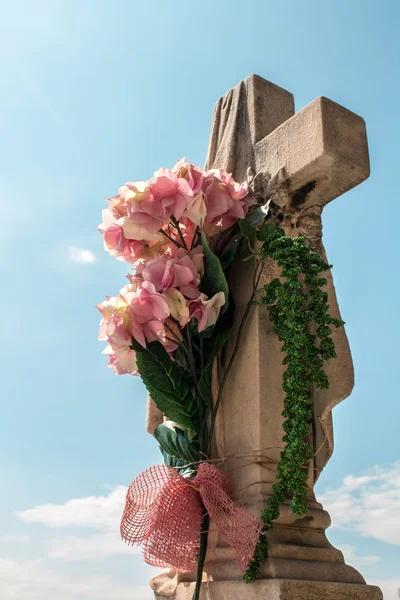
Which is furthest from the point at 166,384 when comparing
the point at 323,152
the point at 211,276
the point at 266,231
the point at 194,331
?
the point at 323,152

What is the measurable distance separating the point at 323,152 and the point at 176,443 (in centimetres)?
113

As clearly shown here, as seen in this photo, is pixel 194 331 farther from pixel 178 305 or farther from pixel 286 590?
pixel 286 590

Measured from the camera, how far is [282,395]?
2307 mm

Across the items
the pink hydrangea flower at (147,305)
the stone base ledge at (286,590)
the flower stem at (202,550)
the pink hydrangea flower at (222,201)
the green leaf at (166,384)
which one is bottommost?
the stone base ledge at (286,590)

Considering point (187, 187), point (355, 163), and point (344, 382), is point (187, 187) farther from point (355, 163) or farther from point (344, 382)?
point (344, 382)

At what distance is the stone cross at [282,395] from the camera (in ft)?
6.70

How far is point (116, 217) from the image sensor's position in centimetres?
237

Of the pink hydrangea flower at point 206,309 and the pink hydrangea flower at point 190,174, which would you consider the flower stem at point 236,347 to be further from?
the pink hydrangea flower at point 190,174

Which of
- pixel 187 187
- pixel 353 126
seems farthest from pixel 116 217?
pixel 353 126

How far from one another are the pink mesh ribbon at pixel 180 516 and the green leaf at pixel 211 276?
57cm

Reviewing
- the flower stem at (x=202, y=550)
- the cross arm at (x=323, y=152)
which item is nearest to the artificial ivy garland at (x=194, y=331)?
the flower stem at (x=202, y=550)

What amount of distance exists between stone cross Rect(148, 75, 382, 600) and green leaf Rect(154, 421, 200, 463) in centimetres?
12

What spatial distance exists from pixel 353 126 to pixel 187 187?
646 mm

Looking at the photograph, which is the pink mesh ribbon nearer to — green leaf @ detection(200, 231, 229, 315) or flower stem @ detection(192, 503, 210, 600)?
flower stem @ detection(192, 503, 210, 600)
